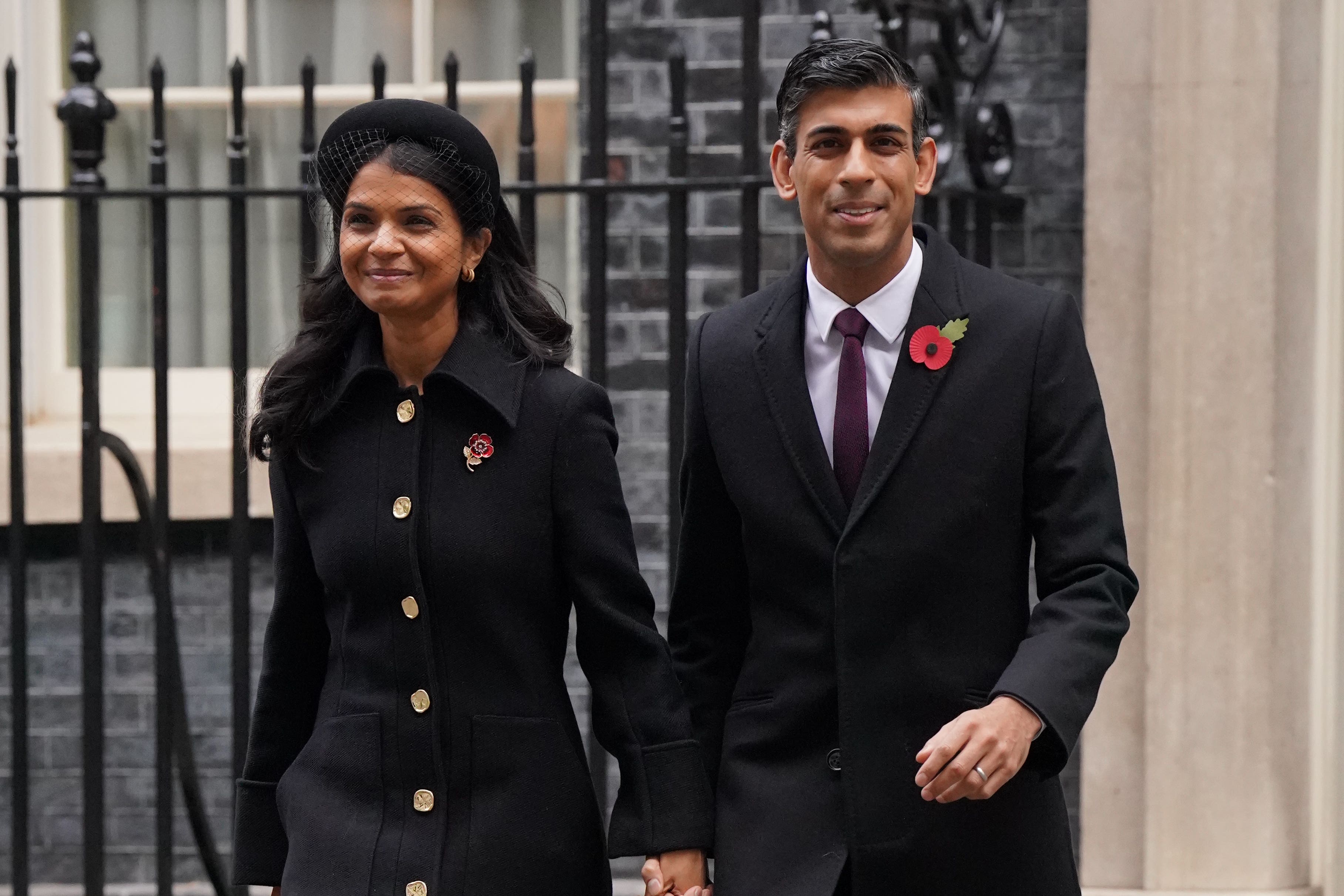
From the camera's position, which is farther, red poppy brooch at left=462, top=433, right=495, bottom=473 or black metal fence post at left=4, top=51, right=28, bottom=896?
black metal fence post at left=4, top=51, right=28, bottom=896

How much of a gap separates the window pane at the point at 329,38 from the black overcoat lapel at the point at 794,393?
363cm

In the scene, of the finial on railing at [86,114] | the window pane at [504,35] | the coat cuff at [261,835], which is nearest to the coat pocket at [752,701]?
the coat cuff at [261,835]

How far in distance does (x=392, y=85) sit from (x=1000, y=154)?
2.16m

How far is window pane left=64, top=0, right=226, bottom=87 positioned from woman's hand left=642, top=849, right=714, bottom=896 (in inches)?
163

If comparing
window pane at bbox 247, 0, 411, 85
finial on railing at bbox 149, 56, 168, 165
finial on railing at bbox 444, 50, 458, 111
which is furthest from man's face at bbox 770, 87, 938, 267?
window pane at bbox 247, 0, 411, 85

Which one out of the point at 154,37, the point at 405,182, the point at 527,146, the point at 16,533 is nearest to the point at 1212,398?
the point at 527,146

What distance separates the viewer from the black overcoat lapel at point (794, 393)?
2.62 metres

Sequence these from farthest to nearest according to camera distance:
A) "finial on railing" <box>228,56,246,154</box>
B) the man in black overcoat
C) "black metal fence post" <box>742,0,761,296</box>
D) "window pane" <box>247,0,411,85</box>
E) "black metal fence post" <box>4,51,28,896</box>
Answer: "window pane" <box>247,0,411,85</box>, "black metal fence post" <box>4,51,28,896</box>, "finial on railing" <box>228,56,246,154</box>, "black metal fence post" <box>742,0,761,296</box>, the man in black overcoat

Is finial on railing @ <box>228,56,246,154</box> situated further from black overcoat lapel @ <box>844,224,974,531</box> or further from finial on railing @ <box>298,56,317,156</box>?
black overcoat lapel @ <box>844,224,974,531</box>

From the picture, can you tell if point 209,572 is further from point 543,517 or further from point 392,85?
point 543,517

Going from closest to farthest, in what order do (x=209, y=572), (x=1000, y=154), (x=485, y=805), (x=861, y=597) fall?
(x=861, y=597), (x=485, y=805), (x=1000, y=154), (x=209, y=572)

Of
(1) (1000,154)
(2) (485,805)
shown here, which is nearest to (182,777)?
(2) (485,805)

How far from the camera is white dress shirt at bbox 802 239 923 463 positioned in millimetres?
2662

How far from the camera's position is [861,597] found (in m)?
2.58
